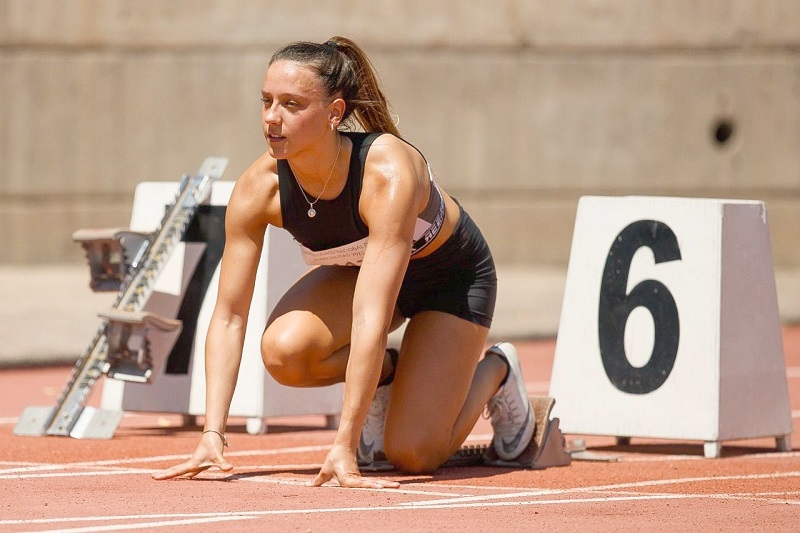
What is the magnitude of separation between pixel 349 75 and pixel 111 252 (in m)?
2.69

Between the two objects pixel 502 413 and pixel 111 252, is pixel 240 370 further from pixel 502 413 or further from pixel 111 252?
pixel 502 413

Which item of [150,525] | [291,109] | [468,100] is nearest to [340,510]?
[150,525]

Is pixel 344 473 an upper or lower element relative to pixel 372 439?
lower

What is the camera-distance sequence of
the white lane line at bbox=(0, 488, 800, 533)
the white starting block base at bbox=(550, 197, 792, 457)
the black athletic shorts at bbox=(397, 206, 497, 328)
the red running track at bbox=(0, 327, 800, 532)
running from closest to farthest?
the white lane line at bbox=(0, 488, 800, 533) < the red running track at bbox=(0, 327, 800, 532) < the black athletic shorts at bbox=(397, 206, 497, 328) < the white starting block base at bbox=(550, 197, 792, 457)

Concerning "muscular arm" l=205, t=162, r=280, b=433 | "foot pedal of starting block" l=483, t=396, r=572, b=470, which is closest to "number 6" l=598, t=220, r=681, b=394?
"foot pedal of starting block" l=483, t=396, r=572, b=470

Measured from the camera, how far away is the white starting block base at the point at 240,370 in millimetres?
7980

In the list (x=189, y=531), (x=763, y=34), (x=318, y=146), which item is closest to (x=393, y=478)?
(x=318, y=146)

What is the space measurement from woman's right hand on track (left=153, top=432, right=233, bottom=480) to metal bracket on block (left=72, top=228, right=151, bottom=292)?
2.40 metres

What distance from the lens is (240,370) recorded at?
8.05 meters

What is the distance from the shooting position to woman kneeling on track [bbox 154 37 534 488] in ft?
19.0

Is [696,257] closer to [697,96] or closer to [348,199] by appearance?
[348,199]

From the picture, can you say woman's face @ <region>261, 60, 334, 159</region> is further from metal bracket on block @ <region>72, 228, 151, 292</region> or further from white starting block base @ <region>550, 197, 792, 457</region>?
metal bracket on block @ <region>72, 228, 151, 292</region>

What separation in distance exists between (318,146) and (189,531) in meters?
1.80

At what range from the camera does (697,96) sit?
18.0 meters
